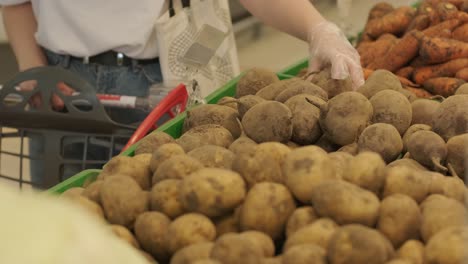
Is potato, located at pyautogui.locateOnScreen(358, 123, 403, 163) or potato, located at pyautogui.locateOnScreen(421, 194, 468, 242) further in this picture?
potato, located at pyautogui.locateOnScreen(358, 123, 403, 163)

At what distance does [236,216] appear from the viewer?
0.92 metres

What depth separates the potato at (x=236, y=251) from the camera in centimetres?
78

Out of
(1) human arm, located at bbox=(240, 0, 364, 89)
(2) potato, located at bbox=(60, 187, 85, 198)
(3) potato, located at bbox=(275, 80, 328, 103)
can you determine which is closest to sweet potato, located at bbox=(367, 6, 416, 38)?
(1) human arm, located at bbox=(240, 0, 364, 89)

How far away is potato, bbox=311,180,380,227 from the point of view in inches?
33.1

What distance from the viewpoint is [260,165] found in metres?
0.94

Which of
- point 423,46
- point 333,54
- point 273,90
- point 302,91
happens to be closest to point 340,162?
point 302,91

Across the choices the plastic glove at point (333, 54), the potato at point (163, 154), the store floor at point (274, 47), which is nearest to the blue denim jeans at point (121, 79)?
the plastic glove at point (333, 54)

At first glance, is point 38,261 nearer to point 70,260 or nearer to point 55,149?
point 70,260

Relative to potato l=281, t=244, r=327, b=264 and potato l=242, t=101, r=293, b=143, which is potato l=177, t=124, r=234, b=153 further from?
potato l=281, t=244, r=327, b=264

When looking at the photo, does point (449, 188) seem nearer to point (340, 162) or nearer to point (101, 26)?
point (340, 162)

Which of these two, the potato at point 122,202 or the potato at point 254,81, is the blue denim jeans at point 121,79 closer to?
the potato at point 254,81

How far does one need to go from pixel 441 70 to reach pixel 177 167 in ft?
3.72

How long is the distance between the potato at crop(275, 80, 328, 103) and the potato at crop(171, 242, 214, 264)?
580mm

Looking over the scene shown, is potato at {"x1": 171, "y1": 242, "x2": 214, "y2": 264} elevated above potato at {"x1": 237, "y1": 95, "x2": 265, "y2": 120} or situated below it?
above
